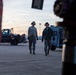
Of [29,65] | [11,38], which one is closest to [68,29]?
[29,65]

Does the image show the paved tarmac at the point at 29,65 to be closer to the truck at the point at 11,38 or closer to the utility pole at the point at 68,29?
the utility pole at the point at 68,29

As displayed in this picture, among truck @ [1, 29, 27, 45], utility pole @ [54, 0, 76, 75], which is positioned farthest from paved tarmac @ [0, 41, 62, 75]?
truck @ [1, 29, 27, 45]

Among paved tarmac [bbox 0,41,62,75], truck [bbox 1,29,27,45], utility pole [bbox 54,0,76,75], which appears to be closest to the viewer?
utility pole [bbox 54,0,76,75]

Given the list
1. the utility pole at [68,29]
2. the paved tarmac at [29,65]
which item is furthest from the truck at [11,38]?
the utility pole at [68,29]

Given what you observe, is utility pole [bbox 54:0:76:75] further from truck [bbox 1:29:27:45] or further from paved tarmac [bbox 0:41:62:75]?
Result: truck [bbox 1:29:27:45]

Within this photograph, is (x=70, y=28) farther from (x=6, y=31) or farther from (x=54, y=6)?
(x=6, y=31)

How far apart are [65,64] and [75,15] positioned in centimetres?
42

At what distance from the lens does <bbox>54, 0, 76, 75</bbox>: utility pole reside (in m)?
2.83

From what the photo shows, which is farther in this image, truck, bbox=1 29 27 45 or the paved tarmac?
truck, bbox=1 29 27 45

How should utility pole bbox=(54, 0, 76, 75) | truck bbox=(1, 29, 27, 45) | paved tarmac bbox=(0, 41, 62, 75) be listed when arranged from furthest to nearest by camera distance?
truck bbox=(1, 29, 27, 45) → paved tarmac bbox=(0, 41, 62, 75) → utility pole bbox=(54, 0, 76, 75)

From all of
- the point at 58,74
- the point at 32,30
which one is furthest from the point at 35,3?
the point at 32,30

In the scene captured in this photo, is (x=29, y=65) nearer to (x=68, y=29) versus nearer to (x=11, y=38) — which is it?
(x=68, y=29)

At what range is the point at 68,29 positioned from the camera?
2.91 metres

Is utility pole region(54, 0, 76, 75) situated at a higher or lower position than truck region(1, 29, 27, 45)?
higher
